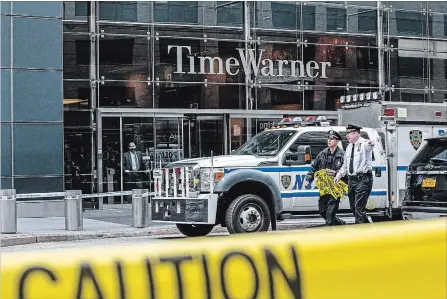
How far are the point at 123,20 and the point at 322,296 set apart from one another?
1869 centimetres

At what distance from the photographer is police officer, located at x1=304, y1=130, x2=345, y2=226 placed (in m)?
12.7

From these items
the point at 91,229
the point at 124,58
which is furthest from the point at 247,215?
the point at 124,58

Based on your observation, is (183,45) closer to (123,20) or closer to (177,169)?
(123,20)

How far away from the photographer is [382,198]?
14.4m

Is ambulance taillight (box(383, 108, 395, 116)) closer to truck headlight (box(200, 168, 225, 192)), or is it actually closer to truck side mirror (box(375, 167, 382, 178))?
truck side mirror (box(375, 167, 382, 178))

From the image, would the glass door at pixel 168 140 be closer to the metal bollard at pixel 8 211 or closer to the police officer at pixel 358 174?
the metal bollard at pixel 8 211

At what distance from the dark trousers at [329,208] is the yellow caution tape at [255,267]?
26.5 ft

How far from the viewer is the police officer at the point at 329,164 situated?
12.7 metres

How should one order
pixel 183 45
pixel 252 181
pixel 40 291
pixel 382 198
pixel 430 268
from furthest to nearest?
pixel 183 45 < pixel 382 198 < pixel 252 181 < pixel 430 268 < pixel 40 291

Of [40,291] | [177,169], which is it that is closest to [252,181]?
[177,169]

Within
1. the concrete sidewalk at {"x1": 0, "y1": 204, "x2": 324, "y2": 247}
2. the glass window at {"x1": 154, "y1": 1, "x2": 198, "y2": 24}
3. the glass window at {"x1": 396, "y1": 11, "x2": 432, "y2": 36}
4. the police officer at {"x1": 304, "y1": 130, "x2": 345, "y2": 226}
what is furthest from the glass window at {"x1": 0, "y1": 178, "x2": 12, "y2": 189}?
the glass window at {"x1": 396, "y1": 11, "x2": 432, "y2": 36}

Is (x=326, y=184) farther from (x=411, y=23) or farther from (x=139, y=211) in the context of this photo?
(x=411, y=23)

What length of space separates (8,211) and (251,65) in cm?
1025

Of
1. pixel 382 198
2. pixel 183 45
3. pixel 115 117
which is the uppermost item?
pixel 183 45
